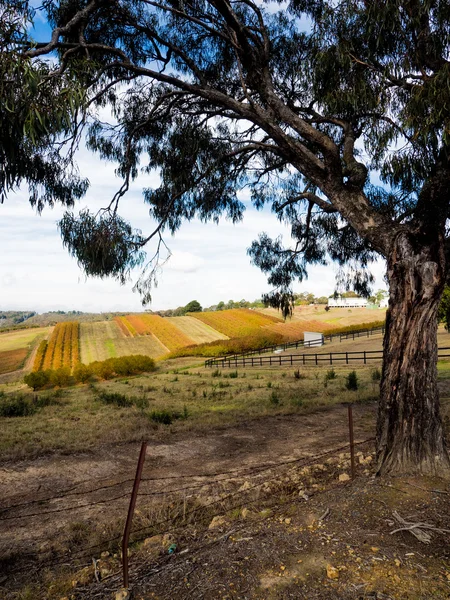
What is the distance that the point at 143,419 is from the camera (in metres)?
12.0

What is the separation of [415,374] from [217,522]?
3407 millimetres

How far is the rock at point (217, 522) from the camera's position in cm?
463

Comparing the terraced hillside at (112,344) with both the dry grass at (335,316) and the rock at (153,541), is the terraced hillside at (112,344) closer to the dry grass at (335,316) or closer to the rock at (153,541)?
the dry grass at (335,316)

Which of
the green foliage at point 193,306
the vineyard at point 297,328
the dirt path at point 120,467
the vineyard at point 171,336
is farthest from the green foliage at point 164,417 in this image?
the green foliage at point 193,306

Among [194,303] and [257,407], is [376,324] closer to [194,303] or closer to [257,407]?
[257,407]

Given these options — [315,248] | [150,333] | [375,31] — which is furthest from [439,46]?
[150,333]

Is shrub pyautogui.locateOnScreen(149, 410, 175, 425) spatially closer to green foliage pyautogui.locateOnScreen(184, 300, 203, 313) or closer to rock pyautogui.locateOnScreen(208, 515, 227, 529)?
rock pyautogui.locateOnScreen(208, 515, 227, 529)

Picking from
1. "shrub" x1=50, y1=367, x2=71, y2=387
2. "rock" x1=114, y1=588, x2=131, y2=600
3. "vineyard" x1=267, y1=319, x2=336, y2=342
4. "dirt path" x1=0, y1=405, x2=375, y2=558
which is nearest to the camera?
"rock" x1=114, y1=588, x2=131, y2=600

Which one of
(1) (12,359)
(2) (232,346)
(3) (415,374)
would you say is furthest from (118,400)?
(1) (12,359)

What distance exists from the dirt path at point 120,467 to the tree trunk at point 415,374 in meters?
2.65

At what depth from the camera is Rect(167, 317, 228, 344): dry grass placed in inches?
2337

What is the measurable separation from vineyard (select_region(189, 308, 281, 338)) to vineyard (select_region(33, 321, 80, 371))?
75.4 ft

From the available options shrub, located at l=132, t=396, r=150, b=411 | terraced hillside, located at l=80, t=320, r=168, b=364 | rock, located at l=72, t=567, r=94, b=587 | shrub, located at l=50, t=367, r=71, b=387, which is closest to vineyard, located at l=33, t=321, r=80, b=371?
terraced hillside, located at l=80, t=320, r=168, b=364

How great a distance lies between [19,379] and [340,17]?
42665 mm
